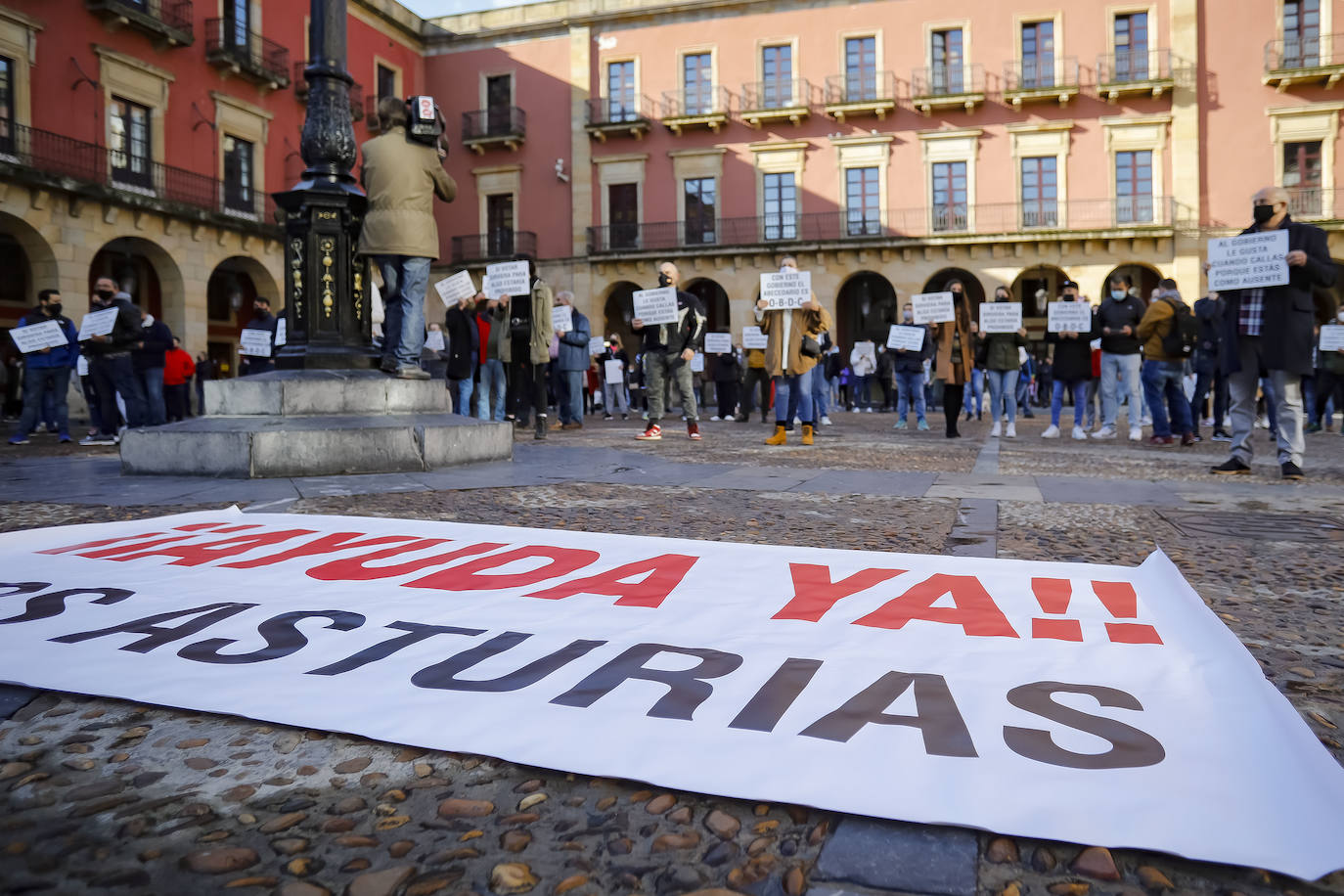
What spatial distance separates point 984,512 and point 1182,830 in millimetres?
3177

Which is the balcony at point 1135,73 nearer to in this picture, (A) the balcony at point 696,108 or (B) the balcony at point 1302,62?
(B) the balcony at point 1302,62

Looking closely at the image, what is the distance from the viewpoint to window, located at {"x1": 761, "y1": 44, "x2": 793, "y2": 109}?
27703 mm

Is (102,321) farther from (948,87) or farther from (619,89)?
(948,87)

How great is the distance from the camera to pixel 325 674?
162 cm

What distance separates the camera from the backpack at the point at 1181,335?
355 inches

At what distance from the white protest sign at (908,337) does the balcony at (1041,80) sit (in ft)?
54.6

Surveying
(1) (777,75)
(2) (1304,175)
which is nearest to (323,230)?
(1) (777,75)

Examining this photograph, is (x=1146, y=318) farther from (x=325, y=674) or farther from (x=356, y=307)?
(x=325, y=674)

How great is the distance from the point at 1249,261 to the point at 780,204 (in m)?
23.1

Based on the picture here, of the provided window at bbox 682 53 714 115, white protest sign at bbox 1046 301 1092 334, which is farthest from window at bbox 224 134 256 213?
white protest sign at bbox 1046 301 1092 334

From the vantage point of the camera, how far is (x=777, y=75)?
2788 cm

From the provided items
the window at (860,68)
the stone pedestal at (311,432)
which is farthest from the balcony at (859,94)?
the stone pedestal at (311,432)

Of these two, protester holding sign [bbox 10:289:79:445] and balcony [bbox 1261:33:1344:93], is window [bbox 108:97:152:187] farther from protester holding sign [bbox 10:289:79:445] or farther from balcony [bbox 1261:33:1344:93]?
balcony [bbox 1261:33:1344:93]

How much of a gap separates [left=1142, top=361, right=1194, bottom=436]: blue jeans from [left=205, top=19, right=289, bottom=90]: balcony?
21.7 m
